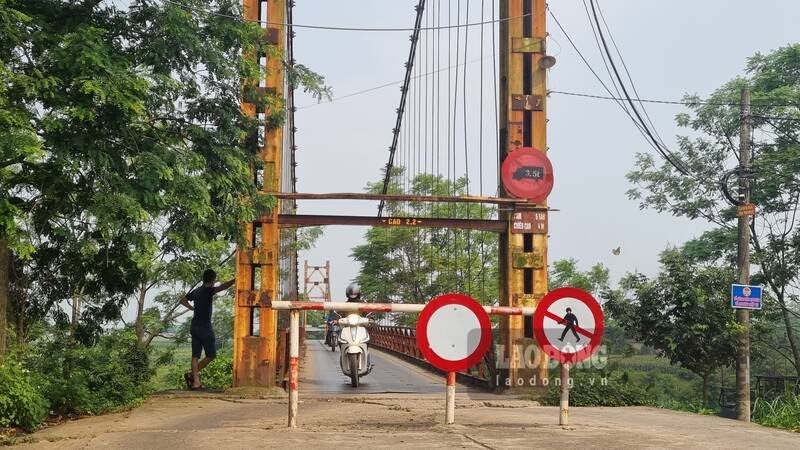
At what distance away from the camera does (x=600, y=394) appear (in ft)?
35.7

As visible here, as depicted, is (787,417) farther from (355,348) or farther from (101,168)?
(101,168)

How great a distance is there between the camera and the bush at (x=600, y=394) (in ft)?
35.3

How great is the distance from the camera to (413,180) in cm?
4316

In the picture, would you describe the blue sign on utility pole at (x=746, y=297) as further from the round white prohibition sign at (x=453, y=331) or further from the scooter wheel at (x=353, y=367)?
the round white prohibition sign at (x=453, y=331)

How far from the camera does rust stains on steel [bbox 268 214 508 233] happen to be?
1203 cm

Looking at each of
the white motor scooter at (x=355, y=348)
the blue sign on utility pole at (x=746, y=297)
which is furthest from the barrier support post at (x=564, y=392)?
the blue sign on utility pole at (x=746, y=297)

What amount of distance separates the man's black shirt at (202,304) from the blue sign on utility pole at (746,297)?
7.63 metres

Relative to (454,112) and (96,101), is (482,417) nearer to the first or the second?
(96,101)

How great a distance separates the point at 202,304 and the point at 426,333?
5.50 m

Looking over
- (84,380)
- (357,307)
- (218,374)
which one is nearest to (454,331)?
(357,307)

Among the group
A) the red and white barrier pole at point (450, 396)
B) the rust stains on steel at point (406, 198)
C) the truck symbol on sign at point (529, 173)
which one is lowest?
the red and white barrier pole at point (450, 396)

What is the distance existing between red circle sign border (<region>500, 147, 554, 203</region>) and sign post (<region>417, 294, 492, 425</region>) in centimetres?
615

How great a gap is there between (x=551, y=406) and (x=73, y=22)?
724 cm

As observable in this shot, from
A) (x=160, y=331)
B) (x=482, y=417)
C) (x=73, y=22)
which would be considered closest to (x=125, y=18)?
(x=73, y=22)
